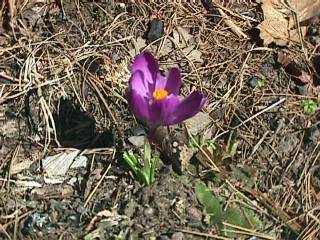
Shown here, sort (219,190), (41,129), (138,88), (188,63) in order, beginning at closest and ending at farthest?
(138,88)
(219,190)
(41,129)
(188,63)

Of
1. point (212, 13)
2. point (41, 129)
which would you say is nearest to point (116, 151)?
point (41, 129)

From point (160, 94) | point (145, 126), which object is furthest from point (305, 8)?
point (160, 94)

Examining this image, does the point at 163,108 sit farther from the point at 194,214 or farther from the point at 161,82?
the point at 194,214

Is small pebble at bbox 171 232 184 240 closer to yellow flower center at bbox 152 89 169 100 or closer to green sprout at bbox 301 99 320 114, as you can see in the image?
yellow flower center at bbox 152 89 169 100

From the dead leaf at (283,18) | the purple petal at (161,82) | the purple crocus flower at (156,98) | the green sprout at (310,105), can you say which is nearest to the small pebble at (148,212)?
the purple crocus flower at (156,98)

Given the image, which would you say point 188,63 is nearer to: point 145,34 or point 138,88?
point 145,34

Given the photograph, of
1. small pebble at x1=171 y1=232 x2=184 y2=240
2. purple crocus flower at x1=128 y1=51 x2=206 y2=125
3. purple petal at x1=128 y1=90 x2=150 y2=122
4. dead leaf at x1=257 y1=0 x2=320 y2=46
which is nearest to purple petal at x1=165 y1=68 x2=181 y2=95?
purple crocus flower at x1=128 y1=51 x2=206 y2=125

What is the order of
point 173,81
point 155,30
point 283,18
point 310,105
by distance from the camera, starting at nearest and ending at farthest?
point 173,81 → point 310,105 → point 155,30 → point 283,18
